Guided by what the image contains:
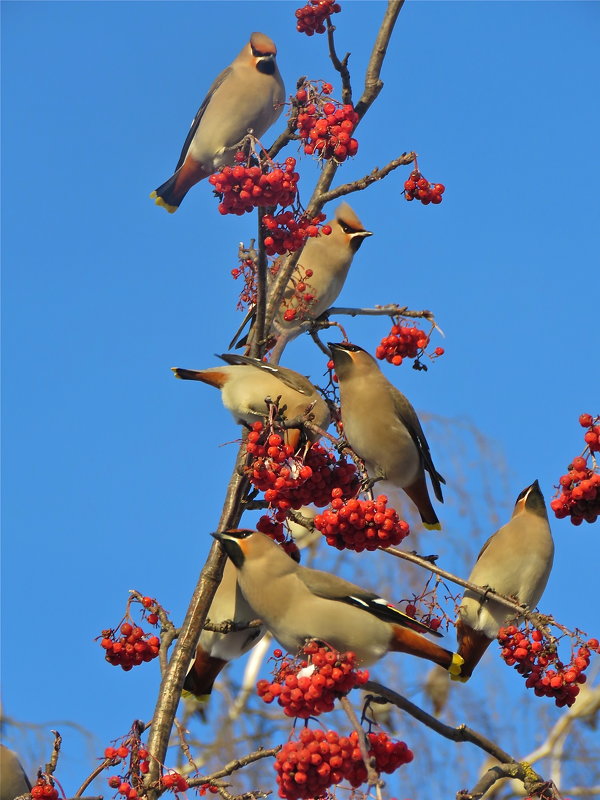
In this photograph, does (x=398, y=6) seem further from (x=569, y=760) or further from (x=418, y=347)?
(x=569, y=760)

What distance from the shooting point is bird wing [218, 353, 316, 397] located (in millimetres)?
4484

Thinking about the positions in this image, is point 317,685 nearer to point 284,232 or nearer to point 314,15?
point 284,232

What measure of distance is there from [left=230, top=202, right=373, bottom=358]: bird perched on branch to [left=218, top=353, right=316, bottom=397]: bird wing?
0.44 m

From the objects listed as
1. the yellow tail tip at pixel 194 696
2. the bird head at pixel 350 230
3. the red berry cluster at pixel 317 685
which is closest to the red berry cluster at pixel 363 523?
the red berry cluster at pixel 317 685

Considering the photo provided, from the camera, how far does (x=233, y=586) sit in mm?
4398

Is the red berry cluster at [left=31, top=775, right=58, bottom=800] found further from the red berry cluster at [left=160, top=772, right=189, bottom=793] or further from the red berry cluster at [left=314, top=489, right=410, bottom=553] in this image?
the red berry cluster at [left=314, top=489, right=410, bottom=553]

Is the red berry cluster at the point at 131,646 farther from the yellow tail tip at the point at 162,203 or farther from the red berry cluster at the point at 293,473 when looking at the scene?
the yellow tail tip at the point at 162,203

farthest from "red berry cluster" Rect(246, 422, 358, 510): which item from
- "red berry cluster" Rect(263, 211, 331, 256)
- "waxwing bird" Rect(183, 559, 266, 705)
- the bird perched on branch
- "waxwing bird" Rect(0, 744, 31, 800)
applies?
"waxwing bird" Rect(0, 744, 31, 800)

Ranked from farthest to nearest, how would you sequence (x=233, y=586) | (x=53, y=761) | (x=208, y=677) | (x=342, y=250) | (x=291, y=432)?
(x=342, y=250) → (x=208, y=677) → (x=233, y=586) → (x=291, y=432) → (x=53, y=761)

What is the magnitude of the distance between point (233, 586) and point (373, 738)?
1514mm

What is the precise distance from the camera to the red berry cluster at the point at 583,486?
3.56m

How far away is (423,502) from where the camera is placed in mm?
4820

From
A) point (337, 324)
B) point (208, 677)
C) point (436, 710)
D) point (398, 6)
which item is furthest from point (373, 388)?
point (436, 710)

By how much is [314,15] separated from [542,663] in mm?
2548
